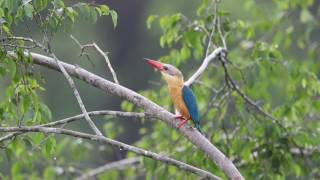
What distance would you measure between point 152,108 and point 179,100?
1021 millimetres

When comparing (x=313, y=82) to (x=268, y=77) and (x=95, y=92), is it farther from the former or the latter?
(x=95, y=92)

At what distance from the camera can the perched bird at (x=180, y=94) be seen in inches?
226

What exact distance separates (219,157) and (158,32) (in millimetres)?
17038

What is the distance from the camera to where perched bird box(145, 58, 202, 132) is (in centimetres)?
574

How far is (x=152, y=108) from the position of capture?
4.78 metres

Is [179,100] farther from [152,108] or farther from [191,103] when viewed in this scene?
[152,108]

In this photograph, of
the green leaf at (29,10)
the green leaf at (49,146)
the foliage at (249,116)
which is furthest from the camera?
the foliage at (249,116)

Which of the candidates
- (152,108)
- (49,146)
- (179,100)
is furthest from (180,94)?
(49,146)

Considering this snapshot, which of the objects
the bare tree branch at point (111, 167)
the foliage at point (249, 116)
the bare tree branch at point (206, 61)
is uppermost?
the bare tree branch at point (206, 61)

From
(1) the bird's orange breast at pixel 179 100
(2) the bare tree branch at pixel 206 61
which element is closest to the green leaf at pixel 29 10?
(2) the bare tree branch at pixel 206 61

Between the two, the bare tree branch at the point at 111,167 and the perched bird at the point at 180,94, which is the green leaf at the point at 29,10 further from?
the bare tree branch at the point at 111,167

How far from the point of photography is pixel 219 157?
15.3 ft

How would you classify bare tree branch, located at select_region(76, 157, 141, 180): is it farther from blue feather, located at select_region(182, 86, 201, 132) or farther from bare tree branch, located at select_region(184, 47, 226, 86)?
bare tree branch, located at select_region(184, 47, 226, 86)

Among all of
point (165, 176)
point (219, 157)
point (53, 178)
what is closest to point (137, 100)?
point (219, 157)
